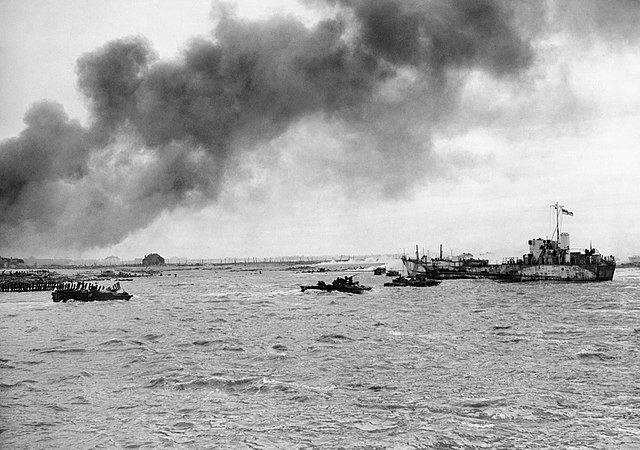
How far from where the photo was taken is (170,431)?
14.4 m

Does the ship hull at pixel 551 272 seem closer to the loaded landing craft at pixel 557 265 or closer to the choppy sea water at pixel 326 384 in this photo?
the loaded landing craft at pixel 557 265

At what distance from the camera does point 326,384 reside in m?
19.6

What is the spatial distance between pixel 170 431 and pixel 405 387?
865cm

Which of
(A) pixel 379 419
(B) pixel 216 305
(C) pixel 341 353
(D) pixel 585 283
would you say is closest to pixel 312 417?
(A) pixel 379 419

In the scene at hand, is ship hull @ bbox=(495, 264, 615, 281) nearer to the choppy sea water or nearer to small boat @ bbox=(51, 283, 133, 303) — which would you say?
the choppy sea water

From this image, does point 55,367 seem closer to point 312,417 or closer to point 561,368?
point 312,417

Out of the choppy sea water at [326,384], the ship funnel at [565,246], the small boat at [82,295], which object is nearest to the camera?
the choppy sea water at [326,384]

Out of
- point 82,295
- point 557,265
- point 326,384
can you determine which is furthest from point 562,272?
point 326,384

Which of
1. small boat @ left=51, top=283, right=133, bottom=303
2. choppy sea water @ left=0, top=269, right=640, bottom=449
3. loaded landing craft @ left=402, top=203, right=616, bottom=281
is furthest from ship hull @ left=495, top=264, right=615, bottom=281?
small boat @ left=51, top=283, right=133, bottom=303

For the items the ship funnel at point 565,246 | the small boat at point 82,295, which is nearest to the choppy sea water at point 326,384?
the small boat at point 82,295

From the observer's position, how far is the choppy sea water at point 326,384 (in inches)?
551

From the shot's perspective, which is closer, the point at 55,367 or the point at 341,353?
the point at 55,367

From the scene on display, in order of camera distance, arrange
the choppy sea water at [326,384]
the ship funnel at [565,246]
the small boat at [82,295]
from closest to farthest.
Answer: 1. the choppy sea water at [326,384]
2. the small boat at [82,295]
3. the ship funnel at [565,246]

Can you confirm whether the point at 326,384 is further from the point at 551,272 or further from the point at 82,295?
the point at 551,272
